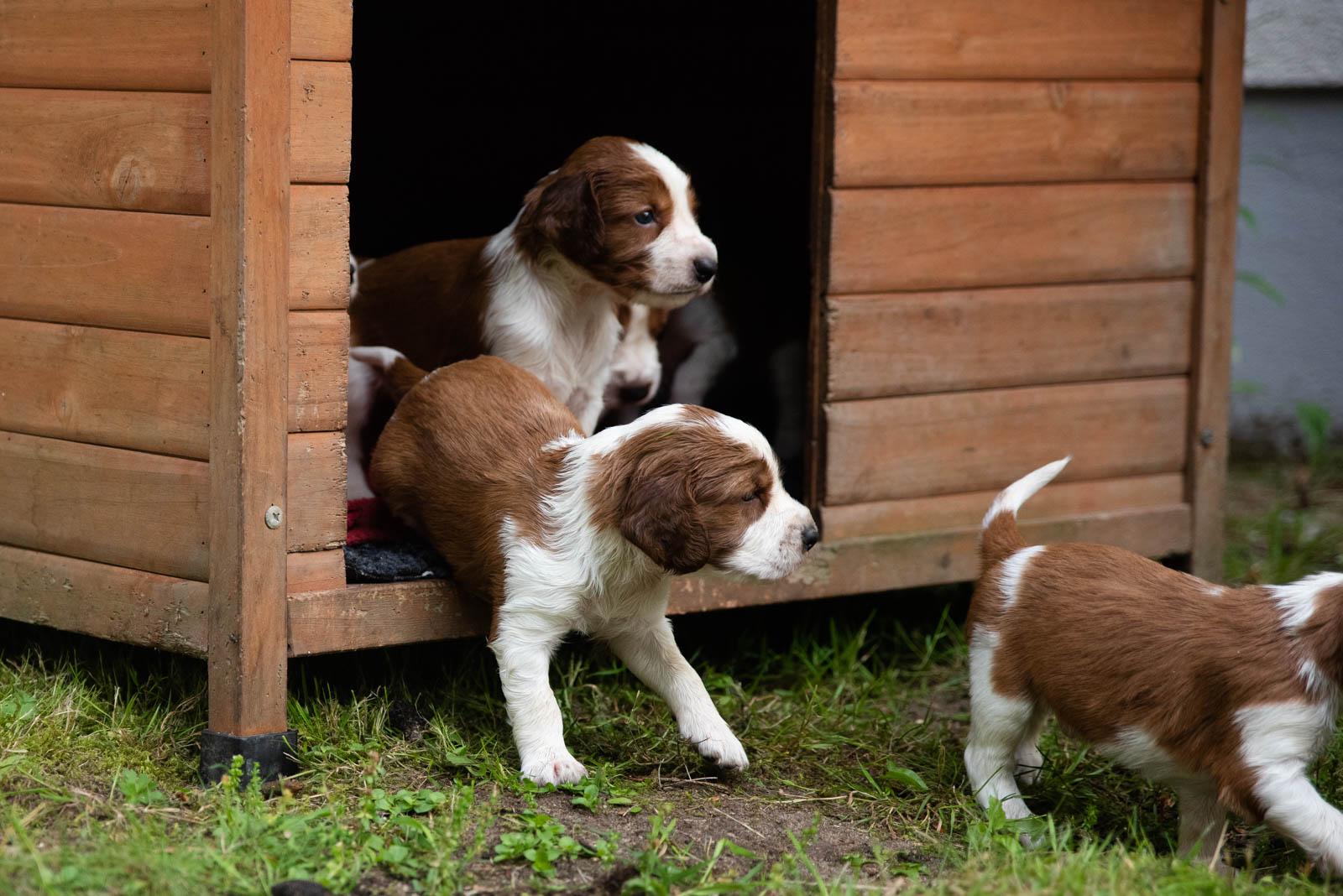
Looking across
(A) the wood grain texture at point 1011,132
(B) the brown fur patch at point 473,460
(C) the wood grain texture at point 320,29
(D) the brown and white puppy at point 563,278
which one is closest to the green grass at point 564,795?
(B) the brown fur patch at point 473,460

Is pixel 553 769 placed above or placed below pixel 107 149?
below

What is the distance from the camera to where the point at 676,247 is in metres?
4.15

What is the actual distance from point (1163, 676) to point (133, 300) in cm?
269

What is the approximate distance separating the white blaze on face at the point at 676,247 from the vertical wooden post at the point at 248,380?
3.76 feet

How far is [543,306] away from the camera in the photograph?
14.4ft

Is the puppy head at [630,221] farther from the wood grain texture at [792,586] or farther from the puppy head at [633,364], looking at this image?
the wood grain texture at [792,586]

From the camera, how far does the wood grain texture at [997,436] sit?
4.53m

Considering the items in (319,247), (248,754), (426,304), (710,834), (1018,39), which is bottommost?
(710,834)

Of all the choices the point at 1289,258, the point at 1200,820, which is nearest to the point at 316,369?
the point at 1200,820

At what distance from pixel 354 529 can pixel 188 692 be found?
646 mm

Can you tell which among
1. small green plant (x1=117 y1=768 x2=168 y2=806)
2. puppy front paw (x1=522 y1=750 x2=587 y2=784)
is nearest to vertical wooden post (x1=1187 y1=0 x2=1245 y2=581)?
puppy front paw (x1=522 y1=750 x2=587 y2=784)

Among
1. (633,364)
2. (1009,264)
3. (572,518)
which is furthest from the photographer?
(633,364)

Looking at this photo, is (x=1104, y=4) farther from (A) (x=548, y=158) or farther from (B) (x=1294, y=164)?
(B) (x=1294, y=164)

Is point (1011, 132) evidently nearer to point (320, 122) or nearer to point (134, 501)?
point (320, 122)
